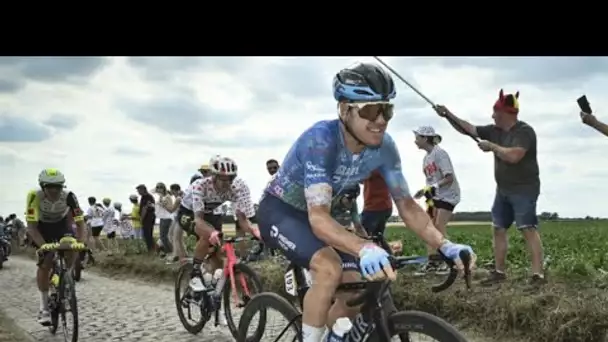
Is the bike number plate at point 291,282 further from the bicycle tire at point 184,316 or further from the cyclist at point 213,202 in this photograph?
the bicycle tire at point 184,316

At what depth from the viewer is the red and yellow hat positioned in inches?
339

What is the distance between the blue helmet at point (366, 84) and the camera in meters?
4.15

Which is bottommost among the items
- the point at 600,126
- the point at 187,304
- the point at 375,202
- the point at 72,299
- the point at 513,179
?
the point at 187,304

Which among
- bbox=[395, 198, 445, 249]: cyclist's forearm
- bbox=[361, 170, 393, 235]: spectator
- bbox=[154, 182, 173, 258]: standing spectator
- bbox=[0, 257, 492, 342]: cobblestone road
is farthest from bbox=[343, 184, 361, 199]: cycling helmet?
bbox=[154, 182, 173, 258]: standing spectator

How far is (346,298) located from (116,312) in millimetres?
7496

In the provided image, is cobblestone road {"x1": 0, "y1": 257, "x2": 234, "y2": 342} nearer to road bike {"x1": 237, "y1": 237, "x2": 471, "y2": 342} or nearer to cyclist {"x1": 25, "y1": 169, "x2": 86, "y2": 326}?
cyclist {"x1": 25, "y1": 169, "x2": 86, "y2": 326}

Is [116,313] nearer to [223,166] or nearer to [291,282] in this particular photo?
[223,166]

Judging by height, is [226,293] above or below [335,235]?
below

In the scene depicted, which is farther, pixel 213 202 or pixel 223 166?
pixel 213 202

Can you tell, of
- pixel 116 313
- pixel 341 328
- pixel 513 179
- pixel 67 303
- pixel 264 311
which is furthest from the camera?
pixel 116 313

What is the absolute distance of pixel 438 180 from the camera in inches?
396

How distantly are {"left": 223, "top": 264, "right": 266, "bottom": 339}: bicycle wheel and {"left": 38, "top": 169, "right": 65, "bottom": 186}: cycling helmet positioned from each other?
2.58m

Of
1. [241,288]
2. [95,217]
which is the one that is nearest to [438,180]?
[241,288]

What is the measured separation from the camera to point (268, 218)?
4.90 m
